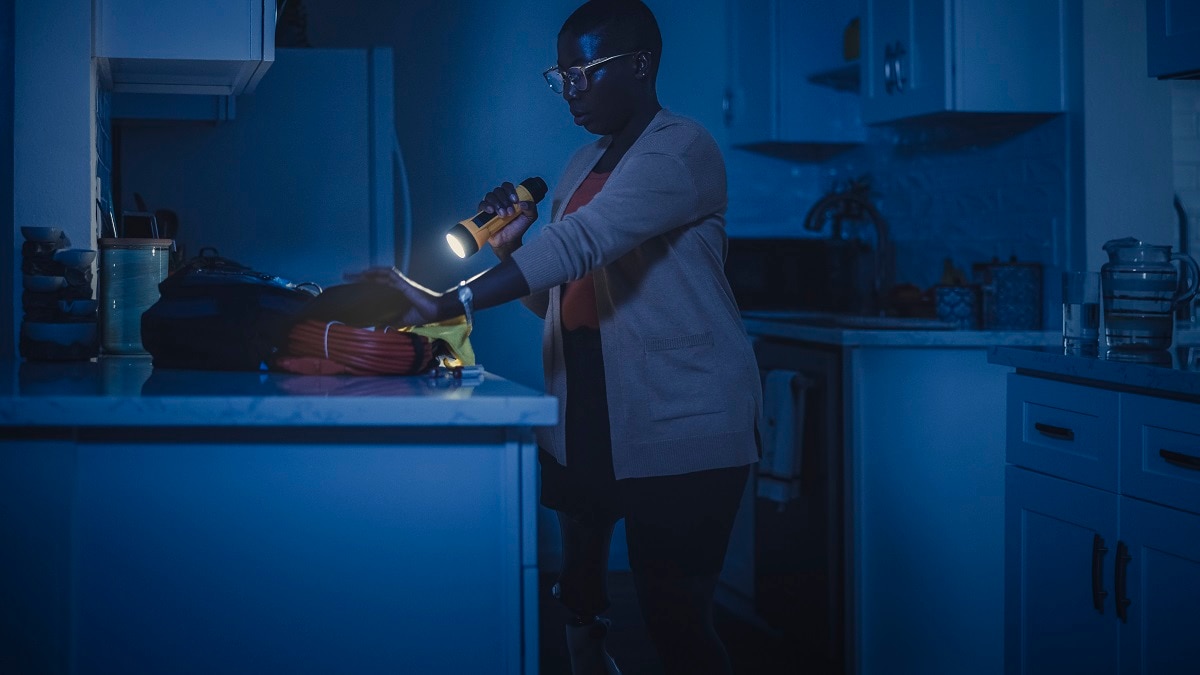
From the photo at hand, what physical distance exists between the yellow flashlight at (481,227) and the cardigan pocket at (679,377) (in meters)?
0.30

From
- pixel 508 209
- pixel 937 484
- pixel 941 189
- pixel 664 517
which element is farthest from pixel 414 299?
pixel 941 189

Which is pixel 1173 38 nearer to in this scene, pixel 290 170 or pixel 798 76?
pixel 798 76

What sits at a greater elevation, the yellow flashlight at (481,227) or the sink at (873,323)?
the yellow flashlight at (481,227)

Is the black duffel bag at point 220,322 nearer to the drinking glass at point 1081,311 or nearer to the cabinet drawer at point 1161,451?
the cabinet drawer at point 1161,451

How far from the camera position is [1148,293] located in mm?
2262

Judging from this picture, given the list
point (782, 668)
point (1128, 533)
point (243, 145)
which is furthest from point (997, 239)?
point (243, 145)

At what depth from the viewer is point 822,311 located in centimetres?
423

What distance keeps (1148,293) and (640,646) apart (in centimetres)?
175

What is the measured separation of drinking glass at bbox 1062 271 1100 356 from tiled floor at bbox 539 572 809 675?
3.96 ft

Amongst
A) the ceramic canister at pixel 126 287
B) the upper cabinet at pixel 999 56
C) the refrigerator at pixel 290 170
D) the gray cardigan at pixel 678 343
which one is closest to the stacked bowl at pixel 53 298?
the ceramic canister at pixel 126 287

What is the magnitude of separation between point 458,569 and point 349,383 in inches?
11.3

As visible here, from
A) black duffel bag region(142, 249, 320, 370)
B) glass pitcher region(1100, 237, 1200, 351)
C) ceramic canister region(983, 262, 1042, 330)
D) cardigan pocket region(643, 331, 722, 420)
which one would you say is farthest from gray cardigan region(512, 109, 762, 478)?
ceramic canister region(983, 262, 1042, 330)

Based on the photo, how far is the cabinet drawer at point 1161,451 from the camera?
1.87 m

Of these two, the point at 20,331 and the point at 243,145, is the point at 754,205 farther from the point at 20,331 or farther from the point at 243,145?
the point at 20,331
